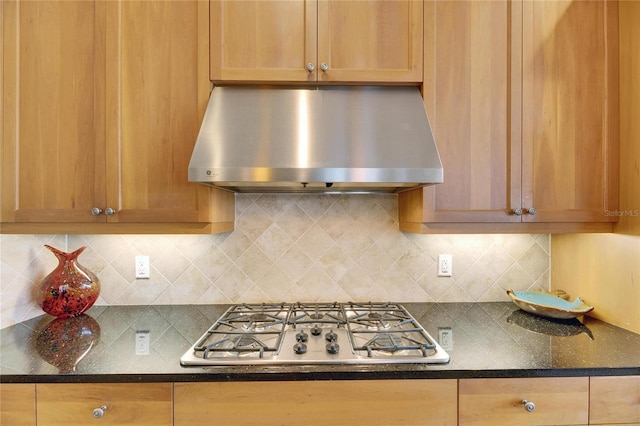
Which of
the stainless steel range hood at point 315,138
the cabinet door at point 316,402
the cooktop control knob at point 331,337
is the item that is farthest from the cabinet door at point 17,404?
the cooktop control knob at point 331,337

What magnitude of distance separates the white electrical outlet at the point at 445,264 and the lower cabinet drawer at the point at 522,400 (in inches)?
29.4

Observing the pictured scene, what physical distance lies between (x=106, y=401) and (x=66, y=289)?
0.73 m

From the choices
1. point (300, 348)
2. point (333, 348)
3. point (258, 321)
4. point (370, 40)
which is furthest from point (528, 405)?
point (370, 40)

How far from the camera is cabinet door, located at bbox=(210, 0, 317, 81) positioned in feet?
4.68

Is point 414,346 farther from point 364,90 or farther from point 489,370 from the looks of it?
point 364,90

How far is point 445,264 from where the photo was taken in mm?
1824

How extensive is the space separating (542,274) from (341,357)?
1319mm

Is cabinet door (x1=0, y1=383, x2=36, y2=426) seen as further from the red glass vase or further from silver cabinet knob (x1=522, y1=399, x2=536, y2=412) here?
silver cabinet knob (x1=522, y1=399, x2=536, y2=412)

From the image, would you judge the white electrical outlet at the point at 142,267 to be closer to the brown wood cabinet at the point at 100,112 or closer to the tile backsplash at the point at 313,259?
the tile backsplash at the point at 313,259

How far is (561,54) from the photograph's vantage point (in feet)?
4.79

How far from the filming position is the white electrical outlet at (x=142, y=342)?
1.23 meters

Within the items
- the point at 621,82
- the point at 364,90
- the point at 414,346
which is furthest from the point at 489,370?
the point at 621,82

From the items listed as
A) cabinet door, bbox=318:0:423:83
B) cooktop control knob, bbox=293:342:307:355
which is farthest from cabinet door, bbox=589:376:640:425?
cabinet door, bbox=318:0:423:83

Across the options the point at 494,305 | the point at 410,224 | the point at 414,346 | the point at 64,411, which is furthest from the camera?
the point at 494,305
